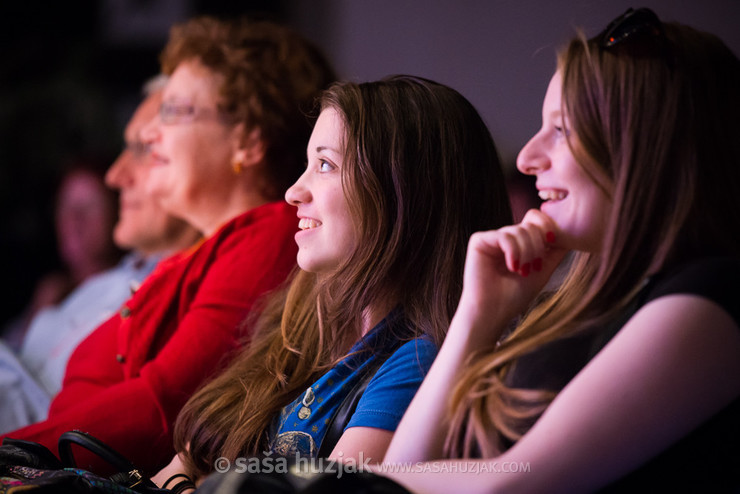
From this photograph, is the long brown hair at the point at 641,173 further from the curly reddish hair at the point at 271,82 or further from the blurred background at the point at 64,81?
the blurred background at the point at 64,81

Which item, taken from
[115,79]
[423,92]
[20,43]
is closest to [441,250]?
[423,92]

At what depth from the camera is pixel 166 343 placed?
169 centimetres

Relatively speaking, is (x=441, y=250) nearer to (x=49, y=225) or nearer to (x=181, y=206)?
(x=181, y=206)

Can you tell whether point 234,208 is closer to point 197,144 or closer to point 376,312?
point 197,144

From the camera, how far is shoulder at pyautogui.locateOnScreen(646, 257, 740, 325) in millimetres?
830

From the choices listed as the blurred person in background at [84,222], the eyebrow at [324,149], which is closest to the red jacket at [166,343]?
the eyebrow at [324,149]

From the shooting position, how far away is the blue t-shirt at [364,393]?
43.7 inches

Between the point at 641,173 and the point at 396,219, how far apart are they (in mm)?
412

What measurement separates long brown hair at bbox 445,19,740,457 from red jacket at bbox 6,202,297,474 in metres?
0.70

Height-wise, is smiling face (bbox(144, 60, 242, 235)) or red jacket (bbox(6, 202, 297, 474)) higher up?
smiling face (bbox(144, 60, 242, 235))

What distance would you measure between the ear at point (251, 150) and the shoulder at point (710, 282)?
1.15 m

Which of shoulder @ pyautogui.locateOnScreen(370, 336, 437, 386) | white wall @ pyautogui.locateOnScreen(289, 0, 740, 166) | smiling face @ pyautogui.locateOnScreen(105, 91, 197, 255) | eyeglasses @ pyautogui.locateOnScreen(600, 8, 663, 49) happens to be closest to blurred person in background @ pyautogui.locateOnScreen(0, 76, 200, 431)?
smiling face @ pyautogui.locateOnScreen(105, 91, 197, 255)

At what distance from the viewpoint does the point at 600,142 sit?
3.13 ft

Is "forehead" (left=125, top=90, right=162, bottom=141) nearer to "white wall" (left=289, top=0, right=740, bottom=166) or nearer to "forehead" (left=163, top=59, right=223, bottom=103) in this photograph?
"forehead" (left=163, top=59, right=223, bottom=103)
